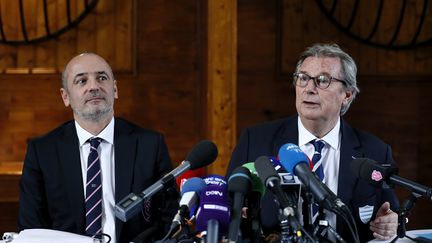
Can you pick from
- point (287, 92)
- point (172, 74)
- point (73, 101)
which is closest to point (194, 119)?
point (172, 74)

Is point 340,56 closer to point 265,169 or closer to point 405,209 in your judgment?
point 405,209

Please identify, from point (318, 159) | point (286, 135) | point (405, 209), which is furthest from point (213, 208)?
point (286, 135)

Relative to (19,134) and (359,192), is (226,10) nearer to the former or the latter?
(19,134)

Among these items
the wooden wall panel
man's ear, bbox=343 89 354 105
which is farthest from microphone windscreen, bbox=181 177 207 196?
the wooden wall panel

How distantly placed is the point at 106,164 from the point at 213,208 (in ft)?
3.87

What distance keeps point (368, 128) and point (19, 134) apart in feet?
7.81

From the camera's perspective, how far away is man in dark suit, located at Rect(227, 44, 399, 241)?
2720mm

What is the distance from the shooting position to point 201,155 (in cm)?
195

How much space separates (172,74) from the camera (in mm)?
4953

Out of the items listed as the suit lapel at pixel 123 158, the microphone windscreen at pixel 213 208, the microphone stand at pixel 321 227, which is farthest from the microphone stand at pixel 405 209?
the suit lapel at pixel 123 158

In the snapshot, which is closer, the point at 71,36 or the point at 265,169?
the point at 265,169

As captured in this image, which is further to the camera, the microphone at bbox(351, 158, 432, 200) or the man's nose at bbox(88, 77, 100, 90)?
the man's nose at bbox(88, 77, 100, 90)

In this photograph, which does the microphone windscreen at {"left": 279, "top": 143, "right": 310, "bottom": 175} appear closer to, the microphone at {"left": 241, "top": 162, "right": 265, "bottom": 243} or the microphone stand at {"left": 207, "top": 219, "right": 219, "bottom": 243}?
the microphone at {"left": 241, "top": 162, "right": 265, "bottom": 243}

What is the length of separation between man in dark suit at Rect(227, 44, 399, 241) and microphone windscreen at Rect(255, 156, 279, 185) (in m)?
0.88
